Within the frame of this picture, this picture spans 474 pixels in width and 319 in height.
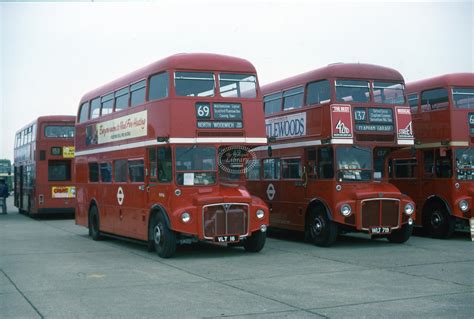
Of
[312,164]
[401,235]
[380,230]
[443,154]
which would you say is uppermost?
[443,154]

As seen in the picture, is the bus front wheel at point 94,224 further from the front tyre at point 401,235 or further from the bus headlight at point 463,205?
the bus headlight at point 463,205

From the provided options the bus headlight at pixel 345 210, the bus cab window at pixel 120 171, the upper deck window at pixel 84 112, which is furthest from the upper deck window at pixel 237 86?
the upper deck window at pixel 84 112

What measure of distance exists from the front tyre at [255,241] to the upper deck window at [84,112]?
23.4 ft

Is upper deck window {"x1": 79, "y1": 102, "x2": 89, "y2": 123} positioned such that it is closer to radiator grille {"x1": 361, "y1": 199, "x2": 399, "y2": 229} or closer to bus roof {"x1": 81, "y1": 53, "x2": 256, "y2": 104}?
bus roof {"x1": 81, "y1": 53, "x2": 256, "y2": 104}

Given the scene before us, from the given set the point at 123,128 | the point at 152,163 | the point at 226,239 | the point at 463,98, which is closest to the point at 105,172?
the point at 123,128

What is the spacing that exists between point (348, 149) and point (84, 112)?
26.8 feet

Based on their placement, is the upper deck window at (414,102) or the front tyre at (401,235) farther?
the upper deck window at (414,102)

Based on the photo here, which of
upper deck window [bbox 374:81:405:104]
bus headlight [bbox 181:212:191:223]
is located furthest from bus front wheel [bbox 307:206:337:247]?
bus headlight [bbox 181:212:191:223]

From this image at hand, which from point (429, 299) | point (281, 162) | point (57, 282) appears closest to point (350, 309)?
point (429, 299)

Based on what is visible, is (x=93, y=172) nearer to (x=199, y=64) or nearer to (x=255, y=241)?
(x=199, y=64)

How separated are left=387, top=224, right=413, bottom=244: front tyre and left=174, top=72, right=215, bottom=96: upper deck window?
18.8ft

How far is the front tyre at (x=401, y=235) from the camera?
1625cm

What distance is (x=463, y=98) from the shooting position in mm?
17703

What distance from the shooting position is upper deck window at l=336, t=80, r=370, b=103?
15922mm
